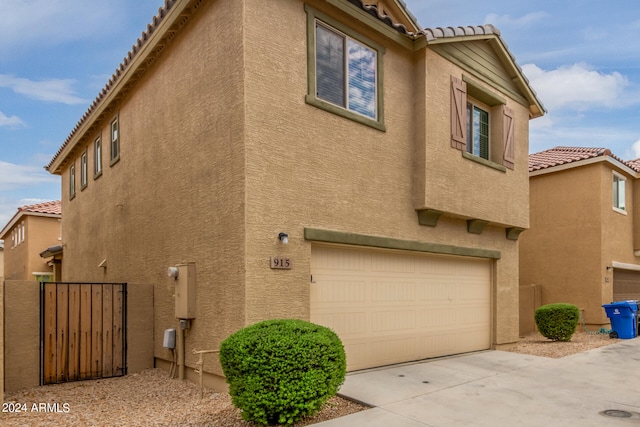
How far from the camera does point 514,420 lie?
620 centimetres

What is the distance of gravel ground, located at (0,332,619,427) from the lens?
6570 millimetres

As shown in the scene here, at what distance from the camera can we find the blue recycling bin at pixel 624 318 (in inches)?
570

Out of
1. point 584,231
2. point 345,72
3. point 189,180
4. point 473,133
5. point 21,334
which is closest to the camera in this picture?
point 21,334

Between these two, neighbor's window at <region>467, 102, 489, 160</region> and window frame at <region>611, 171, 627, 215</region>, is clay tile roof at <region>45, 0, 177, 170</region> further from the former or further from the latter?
window frame at <region>611, 171, 627, 215</region>

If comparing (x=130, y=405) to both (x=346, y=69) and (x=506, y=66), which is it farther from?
(x=506, y=66)

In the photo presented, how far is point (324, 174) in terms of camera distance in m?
8.34

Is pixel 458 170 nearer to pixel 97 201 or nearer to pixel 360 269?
pixel 360 269

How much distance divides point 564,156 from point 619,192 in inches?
93.8

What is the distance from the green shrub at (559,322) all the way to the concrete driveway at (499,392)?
2862mm

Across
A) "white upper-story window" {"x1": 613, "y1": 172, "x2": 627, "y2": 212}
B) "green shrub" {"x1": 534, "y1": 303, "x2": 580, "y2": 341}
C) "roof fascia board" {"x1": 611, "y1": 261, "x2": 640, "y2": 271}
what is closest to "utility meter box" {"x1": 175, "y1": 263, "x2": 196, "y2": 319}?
"green shrub" {"x1": 534, "y1": 303, "x2": 580, "y2": 341}

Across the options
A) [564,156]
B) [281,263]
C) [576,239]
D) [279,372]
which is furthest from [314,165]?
[564,156]

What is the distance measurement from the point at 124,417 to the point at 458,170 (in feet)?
25.5

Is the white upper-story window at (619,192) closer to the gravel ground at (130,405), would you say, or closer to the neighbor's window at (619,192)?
the neighbor's window at (619,192)

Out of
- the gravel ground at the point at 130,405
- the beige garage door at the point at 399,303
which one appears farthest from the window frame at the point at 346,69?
the gravel ground at the point at 130,405
